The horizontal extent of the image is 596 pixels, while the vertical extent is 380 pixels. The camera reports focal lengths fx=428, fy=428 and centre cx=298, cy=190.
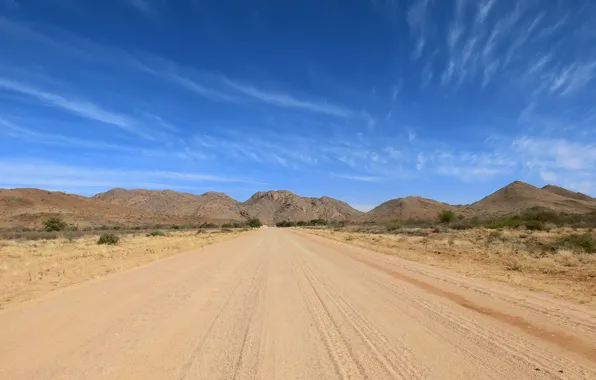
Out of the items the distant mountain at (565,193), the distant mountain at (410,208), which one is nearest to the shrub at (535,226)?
the distant mountain at (410,208)

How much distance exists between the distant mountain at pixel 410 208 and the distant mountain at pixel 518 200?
1479cm

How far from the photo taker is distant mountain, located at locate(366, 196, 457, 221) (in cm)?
16462

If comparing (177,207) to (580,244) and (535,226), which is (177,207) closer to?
(535,226)

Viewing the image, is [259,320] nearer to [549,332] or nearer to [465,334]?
[465,334]

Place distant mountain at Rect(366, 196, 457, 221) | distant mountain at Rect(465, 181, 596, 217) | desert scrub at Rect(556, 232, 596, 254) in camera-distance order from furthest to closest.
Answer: distant mountain at Rect(366, 196, 457, 221) < distant mountain at Rect(465, 181, 596, 217) < desert scrub at Rect(556, 232, 596, 254)

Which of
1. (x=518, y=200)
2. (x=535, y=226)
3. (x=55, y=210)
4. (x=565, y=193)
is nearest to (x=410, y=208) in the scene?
(x=518, y=200)

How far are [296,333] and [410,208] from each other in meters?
172

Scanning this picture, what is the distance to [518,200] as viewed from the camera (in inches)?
5989

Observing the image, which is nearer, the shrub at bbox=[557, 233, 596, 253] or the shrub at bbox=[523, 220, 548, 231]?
the shrub at bbox=[557, 233, 596, 253]

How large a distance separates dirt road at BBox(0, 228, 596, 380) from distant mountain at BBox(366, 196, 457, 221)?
152812 millimetres

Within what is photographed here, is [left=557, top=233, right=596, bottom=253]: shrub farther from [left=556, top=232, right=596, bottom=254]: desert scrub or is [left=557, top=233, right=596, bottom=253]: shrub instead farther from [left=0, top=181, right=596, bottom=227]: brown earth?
[left=0, top=181, right=596, bottom=227]: brown earth

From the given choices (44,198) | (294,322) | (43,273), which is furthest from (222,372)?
(44,198)

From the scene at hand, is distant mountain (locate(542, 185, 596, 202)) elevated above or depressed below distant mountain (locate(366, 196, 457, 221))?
above

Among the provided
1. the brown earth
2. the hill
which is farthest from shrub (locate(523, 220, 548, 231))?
the hill
